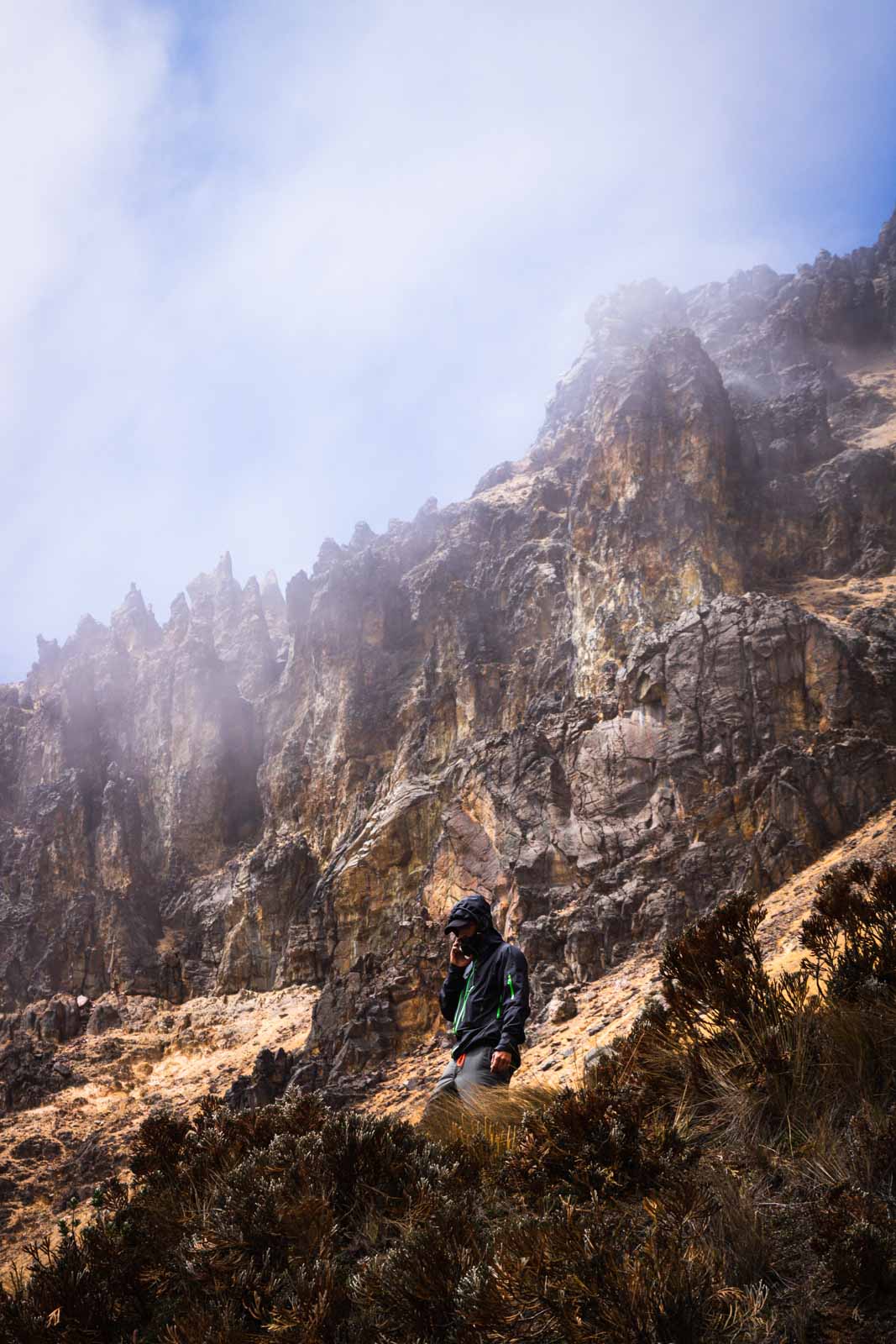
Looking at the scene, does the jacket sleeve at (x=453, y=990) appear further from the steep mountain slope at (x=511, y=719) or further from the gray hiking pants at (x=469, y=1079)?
the steep mountain slope at (x=511, y=719)

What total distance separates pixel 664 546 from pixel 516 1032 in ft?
85.6

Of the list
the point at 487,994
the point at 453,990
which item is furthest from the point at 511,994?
the point at 453,990

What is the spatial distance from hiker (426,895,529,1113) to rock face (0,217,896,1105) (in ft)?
35.3

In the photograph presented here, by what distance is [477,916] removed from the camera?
5684 mm

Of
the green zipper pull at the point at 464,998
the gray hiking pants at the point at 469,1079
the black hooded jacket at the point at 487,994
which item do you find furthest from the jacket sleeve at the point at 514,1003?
the green zipper pull at the point at 464,998

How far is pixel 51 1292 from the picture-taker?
3002 mm

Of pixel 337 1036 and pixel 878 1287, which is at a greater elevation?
pixel 878 1287

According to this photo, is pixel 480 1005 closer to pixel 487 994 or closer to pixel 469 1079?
pixel 487 994

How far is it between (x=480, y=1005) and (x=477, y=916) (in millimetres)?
600

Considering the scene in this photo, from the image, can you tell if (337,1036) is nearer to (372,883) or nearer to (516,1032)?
(372,883)

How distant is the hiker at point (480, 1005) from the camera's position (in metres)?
5.05

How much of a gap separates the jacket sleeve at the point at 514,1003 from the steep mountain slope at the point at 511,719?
11930 millimetres

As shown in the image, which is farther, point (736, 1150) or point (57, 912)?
point (57, 912)

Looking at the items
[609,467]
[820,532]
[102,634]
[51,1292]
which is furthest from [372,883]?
[102,634]
